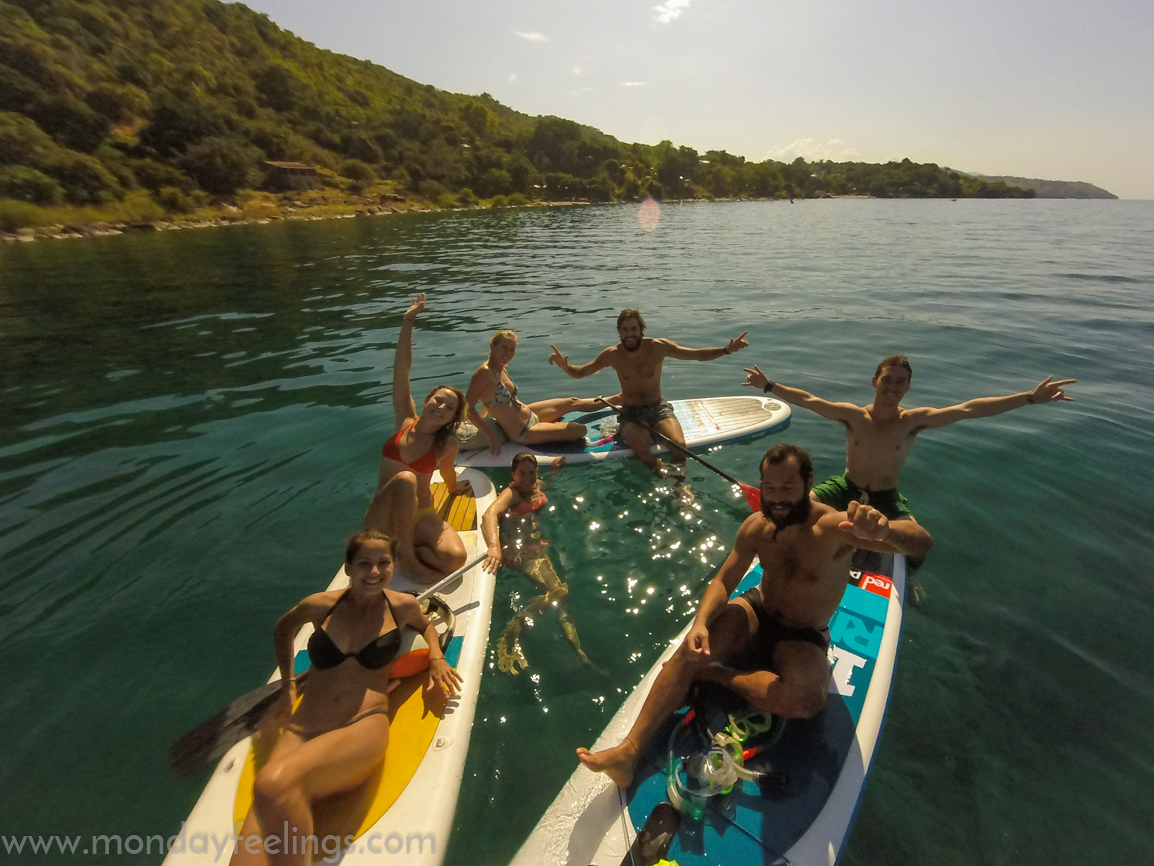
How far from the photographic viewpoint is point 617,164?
107 m

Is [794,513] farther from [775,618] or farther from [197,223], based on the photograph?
[197,223]

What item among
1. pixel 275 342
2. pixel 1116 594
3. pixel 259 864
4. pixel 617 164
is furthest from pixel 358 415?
pixel 617 164

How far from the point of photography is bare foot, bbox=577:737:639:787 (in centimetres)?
336

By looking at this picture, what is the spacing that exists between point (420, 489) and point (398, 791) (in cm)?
254

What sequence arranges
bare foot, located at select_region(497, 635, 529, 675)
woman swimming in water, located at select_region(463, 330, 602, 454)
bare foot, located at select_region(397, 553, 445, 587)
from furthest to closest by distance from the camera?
woman swimming in water, located at select_region(463, 330, 602, 454)
bare foot, located at select_region(397, 553, 445, 587)
bare foot, located at select_region(497, 635, 529, 675)

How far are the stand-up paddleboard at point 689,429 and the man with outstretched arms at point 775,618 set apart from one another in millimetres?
4154

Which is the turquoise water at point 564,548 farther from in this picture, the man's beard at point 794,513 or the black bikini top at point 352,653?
the man's beard at point 794,513

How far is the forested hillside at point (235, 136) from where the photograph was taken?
43.8 metres

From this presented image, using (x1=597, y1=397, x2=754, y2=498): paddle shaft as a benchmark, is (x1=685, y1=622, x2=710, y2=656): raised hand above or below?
above

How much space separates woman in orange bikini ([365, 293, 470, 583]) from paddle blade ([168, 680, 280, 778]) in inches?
61.7

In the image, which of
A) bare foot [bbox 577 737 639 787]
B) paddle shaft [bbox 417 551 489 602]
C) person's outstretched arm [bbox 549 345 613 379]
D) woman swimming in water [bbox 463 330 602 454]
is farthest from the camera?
person's outstretched arm [bbox 549 345 613 379]

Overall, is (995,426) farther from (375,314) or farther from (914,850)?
(375,314)

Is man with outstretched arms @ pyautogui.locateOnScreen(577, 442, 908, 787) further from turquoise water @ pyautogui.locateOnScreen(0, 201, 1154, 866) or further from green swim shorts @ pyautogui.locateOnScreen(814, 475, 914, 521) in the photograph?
green swim shorts @ pyautogui.locateOnScreen(814, 475, 914, 521)

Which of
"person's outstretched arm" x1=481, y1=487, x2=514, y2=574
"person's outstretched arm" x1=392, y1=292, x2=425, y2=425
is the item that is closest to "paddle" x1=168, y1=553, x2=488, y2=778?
"person's outstretched arm" x1=481, y1=487, x2=514, y2=574
